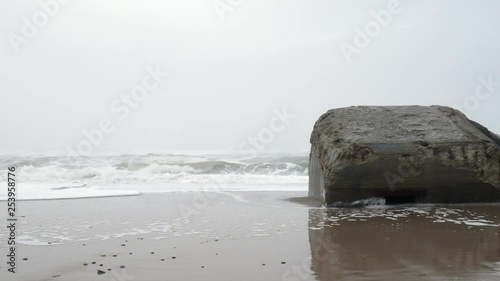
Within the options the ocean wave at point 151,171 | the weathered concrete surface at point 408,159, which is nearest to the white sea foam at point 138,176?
the ocean wave at point 151,171

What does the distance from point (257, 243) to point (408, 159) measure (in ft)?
10.8

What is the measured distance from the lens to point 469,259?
3.96m

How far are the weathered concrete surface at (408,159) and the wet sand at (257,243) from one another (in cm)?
32

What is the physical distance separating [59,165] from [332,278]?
18173mm

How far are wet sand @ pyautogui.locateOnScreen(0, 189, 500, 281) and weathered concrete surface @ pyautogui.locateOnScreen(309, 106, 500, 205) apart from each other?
320mm

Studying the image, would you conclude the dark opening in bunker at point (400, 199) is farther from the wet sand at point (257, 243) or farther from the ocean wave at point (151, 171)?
the ocean wave at point (151, 171)

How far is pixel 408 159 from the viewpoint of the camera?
7.00 m

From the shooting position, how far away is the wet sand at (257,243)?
11.9ft

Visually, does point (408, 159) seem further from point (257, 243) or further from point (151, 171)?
point (151, 171)

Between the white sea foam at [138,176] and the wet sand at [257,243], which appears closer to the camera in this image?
the wet sand at [257,243]

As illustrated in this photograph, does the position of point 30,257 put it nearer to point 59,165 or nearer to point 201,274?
point 201,274

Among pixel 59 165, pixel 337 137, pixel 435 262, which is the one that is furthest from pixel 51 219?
pixel 59 165

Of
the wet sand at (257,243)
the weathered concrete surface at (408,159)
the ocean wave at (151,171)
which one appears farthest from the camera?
the ocean wave at (151,171)

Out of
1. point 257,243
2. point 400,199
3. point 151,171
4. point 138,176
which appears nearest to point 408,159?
point 400,199
